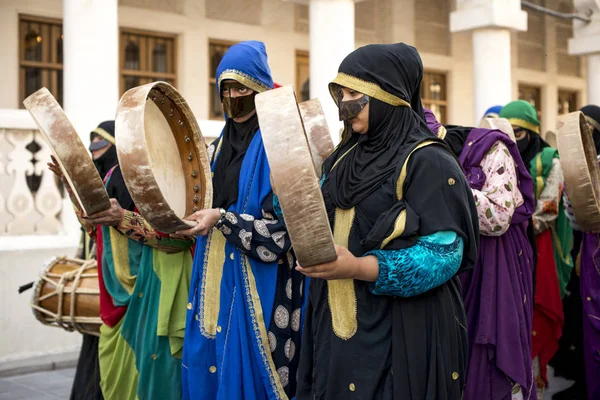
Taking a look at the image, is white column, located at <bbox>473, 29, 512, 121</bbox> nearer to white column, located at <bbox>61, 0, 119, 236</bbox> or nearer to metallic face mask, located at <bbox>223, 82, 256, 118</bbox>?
white column, located at <bbox>61, 0, 119, 236</bbox>

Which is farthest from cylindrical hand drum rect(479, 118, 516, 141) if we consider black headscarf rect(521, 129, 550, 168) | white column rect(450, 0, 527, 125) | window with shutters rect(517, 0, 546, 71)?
window with shutters rect(517, 0, 546, 71)

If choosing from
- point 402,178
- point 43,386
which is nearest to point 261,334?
point 402,178

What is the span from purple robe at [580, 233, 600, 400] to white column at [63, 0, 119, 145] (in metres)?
3.76

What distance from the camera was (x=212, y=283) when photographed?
10.8ft

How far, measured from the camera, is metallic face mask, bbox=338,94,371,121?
7.76ft

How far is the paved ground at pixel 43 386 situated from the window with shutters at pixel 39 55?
10.9 ft

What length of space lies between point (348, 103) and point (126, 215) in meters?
1.50

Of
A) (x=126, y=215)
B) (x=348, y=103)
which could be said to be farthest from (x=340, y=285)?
(x=126, y=215)

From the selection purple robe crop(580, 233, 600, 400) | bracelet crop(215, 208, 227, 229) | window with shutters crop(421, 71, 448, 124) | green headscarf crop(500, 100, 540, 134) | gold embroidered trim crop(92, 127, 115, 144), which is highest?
window with shutters crop(421, 71, 448, 124)

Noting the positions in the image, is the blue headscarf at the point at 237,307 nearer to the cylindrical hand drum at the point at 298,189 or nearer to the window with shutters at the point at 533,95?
the cylindrical hand drum at the point at 298,189

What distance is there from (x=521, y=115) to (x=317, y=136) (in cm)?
217

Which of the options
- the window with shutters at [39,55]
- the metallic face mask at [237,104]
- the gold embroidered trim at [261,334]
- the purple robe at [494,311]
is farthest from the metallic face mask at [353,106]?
the window with shutters at [39,55]

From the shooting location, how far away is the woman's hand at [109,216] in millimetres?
3301

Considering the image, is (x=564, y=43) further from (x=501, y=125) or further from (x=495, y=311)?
(x=495, y=311)
